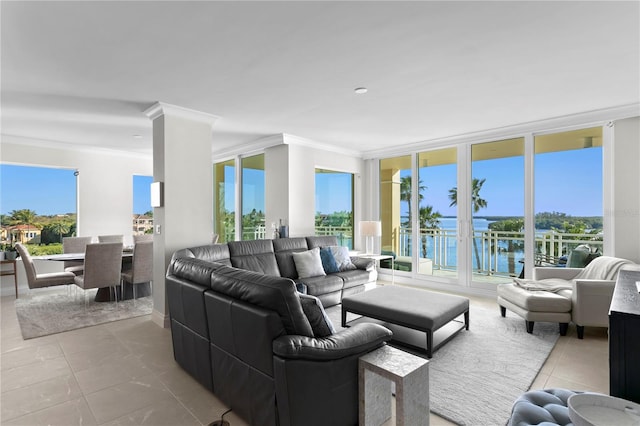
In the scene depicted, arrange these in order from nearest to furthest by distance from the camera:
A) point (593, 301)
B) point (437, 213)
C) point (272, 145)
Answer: point (593, 301) → point (272, 145) → point (437, 213)

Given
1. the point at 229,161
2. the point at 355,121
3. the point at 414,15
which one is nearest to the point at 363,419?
the point at 414,15

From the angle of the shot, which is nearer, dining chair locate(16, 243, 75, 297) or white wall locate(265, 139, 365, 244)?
dining chair locate(16, 243, 75, 297)

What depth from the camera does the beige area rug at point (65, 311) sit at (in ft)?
12.8

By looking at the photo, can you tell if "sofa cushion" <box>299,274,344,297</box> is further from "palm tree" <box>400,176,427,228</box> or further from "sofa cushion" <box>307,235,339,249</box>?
"palm tree" <box>400,176,427,228</box>

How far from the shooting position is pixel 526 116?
4.47m

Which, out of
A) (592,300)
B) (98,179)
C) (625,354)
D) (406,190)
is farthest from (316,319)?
(98,179)

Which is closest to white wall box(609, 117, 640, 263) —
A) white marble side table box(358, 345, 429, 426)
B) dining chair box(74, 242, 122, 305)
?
white marble side table box(358, 345, 429, 426)

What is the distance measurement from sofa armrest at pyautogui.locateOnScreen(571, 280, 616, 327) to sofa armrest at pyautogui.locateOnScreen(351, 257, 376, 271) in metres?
2.67

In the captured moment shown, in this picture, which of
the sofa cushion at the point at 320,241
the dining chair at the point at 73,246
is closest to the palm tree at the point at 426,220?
the sofa cushion at the point at 320,241

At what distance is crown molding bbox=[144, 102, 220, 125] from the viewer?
391 cm

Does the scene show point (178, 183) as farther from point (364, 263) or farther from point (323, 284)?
point (364, 263)

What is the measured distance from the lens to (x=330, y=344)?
71.5 inches

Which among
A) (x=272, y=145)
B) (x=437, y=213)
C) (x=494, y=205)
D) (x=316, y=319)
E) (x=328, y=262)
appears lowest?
(x=328, y=262)

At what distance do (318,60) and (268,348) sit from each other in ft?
7.50
